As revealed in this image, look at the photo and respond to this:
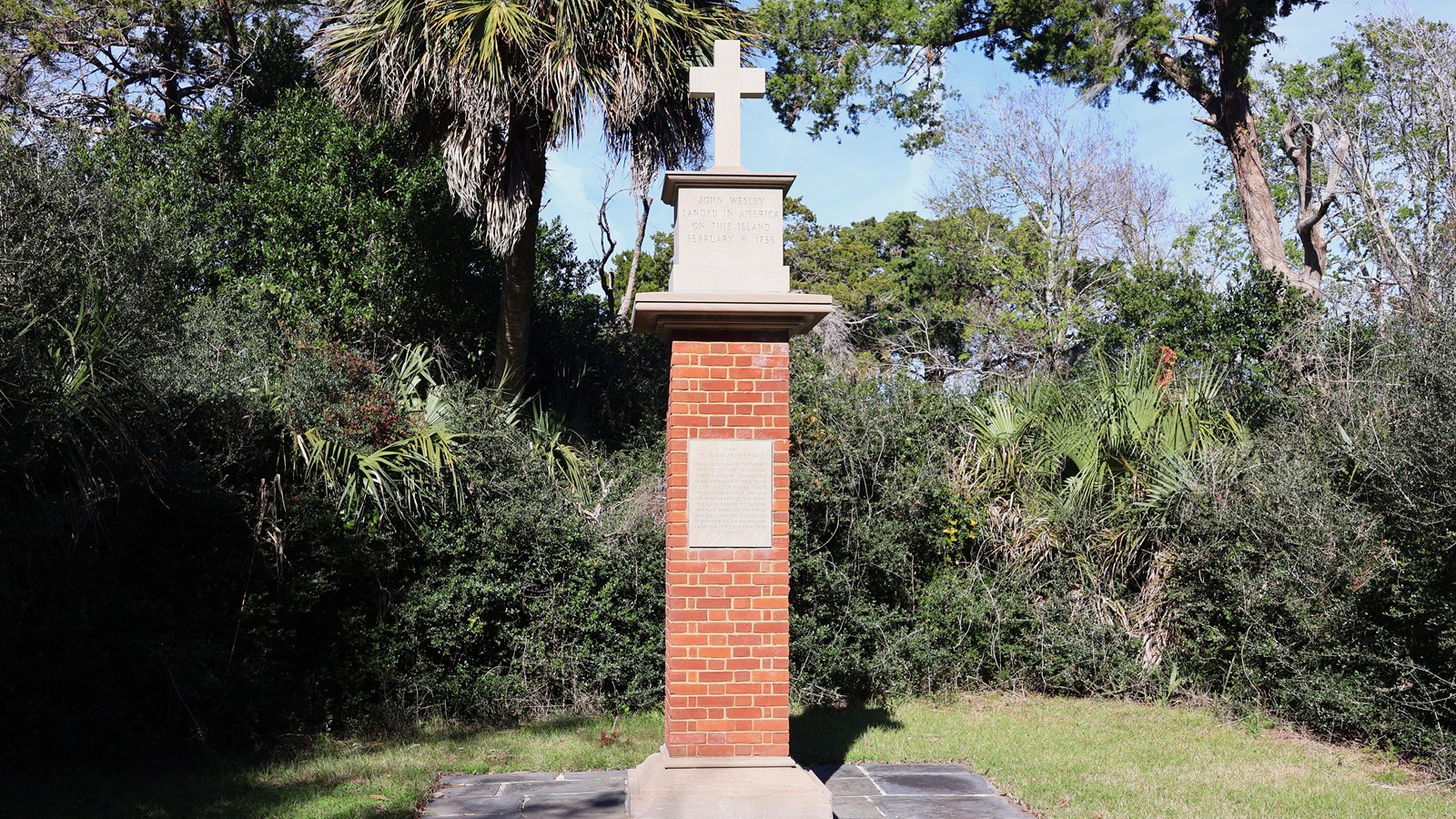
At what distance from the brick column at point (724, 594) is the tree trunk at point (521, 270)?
493cm

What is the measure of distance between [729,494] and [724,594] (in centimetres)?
57

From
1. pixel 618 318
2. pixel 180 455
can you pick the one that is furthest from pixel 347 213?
pixel 180 455

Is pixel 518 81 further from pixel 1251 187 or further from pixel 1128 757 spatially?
pixel 1251 187

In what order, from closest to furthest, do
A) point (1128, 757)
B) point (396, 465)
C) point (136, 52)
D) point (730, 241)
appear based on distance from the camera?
point (730, 241) < point (1128, 757) < point (396, 465) < point (136, 52)

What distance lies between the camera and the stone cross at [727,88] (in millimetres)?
6637

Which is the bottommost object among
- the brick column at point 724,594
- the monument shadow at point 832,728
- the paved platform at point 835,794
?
the paved platform at point 835,794

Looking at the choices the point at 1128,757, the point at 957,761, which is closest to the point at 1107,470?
the point at 1128,757

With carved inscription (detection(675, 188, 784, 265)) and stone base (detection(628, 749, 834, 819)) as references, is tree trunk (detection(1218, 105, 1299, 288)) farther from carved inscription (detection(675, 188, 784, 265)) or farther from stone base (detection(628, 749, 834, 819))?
stone base (detection(628, 749, 834, 819))

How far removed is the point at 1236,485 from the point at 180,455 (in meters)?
8.42

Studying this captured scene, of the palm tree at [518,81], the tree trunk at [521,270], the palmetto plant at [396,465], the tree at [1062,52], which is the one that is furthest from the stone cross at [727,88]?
the tree at [1062,52]

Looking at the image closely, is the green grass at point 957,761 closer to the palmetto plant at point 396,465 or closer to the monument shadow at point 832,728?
the monument shadow at point 832,728

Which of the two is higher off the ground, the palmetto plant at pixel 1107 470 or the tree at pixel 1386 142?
the tree at pixel 1386 142

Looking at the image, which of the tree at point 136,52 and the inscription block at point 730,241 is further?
the tree at point 136,52

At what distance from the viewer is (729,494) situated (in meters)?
6.29
